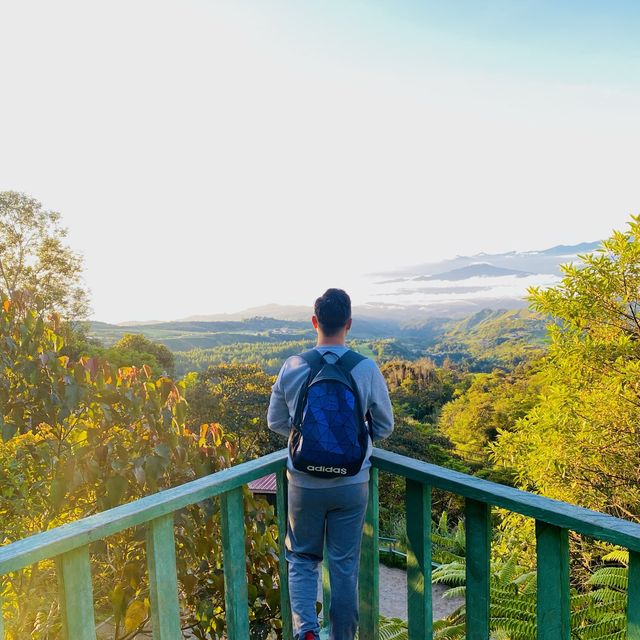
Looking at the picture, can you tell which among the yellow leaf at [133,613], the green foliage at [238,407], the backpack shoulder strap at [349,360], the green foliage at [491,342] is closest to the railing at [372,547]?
the backpack shoulder strap at [349,360]

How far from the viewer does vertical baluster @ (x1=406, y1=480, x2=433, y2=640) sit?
1.63 m

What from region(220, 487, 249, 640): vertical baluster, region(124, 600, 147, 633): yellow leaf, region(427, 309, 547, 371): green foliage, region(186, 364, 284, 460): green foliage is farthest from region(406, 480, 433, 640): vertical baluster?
region(186, 364, 284, 460): green foliage

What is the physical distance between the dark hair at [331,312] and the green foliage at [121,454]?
2.87 ft

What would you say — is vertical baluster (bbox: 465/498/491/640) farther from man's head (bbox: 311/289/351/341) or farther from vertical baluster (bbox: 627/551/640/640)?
man's head (bbox: 311/289/351/341)

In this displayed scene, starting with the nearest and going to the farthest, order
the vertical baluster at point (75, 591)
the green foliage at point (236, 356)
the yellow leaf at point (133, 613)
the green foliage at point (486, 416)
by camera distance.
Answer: the vertical baluster at point (75, 591) < the yellow leaf at point (133, 613) < the green foliage at point (486, 416) < the green foliage at point (236, 356)

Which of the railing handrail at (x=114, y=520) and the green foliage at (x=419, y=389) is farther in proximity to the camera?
the green foliage at (x=419, y=389)

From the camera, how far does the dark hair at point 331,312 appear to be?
194cm

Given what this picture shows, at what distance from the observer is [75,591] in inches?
47.1

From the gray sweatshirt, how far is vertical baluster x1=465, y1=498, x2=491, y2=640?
42cm

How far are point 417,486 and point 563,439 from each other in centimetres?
709

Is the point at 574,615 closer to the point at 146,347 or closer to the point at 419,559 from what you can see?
the point at 419,559

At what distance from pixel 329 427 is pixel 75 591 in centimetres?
83

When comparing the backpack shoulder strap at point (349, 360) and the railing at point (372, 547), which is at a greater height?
the backpack shoulder strap at point (349, 360)

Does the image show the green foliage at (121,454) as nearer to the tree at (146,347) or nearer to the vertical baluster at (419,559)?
the vertical baluster at (419,559)
